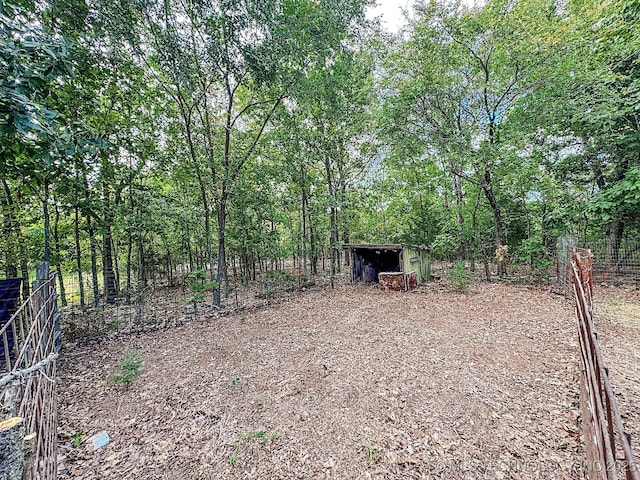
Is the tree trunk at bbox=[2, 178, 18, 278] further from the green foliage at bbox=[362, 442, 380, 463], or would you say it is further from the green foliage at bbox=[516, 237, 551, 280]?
the green foliage at bbox=[516, 237, 551, 280]

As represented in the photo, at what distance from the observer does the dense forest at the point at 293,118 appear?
211 inches

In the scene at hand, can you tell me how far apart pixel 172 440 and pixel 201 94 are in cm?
736

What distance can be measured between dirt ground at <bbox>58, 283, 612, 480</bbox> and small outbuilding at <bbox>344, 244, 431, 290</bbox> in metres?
3.35

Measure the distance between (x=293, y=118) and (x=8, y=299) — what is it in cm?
806

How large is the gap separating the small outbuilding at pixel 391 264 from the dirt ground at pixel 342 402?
132 inches

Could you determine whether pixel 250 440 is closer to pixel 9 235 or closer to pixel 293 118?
pixel 9 235

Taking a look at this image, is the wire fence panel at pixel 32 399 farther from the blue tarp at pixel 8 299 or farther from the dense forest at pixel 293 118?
the dense forest at pixel 293 118

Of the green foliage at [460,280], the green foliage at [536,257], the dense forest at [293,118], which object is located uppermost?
the dense forest at [293,118]

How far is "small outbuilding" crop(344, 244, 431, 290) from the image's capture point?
9.04 meters

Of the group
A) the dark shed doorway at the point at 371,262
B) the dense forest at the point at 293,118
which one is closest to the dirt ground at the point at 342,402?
the dense forest at the point at 293,118

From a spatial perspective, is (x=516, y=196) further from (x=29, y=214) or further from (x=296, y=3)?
(x=29, y=214)

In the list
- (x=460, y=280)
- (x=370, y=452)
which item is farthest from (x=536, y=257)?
(x=370, y=452)

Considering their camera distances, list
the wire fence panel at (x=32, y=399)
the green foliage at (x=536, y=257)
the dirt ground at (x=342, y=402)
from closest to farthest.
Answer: the wire fence panel at (x=32, y=399) < the dirt ground at (x=342, y=402) < the green foliage at (x=536, y=257)

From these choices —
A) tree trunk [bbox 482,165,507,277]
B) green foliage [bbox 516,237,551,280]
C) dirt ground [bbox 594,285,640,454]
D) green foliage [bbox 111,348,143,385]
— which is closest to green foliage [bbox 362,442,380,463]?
dirt ground [bbox 594,285,640,454]
